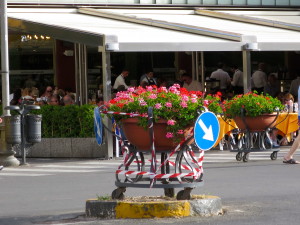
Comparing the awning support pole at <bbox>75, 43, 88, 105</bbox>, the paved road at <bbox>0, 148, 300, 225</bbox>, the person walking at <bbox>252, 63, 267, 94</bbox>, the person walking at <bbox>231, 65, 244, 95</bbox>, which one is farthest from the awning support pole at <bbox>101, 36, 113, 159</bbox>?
the person walking at <bbox>252, 63, 267, 94</bbox>

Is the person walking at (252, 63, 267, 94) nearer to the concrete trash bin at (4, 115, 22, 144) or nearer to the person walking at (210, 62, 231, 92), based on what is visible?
the person walking at (210, 62, 231, 92)

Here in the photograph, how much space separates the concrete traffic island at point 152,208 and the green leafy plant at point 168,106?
0.77 meters

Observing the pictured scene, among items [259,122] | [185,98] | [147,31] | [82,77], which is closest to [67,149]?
[147,31]

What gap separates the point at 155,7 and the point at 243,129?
33.2 feet

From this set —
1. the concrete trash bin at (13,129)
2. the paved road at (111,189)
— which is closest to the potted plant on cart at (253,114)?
the paved road at (111,189)

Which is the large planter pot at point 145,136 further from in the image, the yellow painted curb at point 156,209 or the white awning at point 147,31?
the white awning at point 147,31

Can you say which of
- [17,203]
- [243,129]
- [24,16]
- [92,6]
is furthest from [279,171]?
[92,6]

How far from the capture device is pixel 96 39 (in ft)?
72.0

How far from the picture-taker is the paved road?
38.0ft

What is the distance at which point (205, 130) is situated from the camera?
11430mm

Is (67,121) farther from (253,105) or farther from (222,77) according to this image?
(222,77)

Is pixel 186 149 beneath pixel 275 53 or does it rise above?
beneath

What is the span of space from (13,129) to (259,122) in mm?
4821

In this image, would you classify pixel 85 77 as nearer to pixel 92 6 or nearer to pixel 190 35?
pixel 92 6
